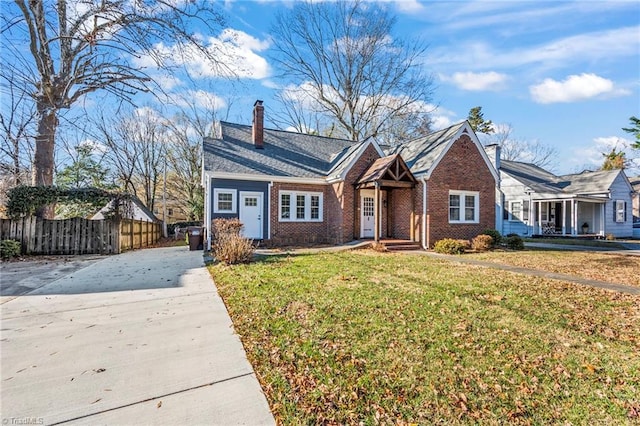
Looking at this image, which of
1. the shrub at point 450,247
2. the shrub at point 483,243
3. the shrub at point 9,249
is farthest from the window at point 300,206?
the shrub at point 9,249

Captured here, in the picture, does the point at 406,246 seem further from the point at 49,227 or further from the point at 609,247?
the point at 49,227

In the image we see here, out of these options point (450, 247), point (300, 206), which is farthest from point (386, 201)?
point (300, 206)

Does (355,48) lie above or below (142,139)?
above

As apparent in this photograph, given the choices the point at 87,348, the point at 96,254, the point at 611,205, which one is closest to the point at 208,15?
the point at 87,348

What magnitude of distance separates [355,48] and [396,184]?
1873 cm

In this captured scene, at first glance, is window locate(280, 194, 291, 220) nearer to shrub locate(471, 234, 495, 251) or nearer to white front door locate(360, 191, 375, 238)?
white front door locate(360, 191, 375, 238)

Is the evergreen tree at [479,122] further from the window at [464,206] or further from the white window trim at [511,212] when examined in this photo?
the window at [464,206]

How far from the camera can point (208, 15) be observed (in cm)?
744

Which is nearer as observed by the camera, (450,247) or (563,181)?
(450,247)

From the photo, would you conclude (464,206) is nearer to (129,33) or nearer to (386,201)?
(386,201)

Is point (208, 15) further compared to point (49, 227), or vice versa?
point (49, 227)

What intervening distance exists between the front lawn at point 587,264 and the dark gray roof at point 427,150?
5.13 m

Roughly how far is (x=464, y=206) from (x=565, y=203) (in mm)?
12050

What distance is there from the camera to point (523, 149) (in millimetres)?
41312
